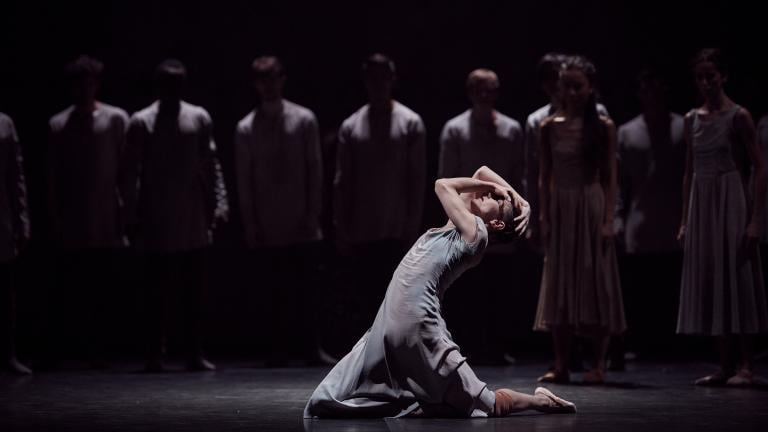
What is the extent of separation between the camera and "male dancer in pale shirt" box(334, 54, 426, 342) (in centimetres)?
754

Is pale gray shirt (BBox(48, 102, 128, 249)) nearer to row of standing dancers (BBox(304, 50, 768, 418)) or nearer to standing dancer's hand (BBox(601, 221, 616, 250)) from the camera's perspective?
row of standing dancers (BBox(304, 50, 768, 418))

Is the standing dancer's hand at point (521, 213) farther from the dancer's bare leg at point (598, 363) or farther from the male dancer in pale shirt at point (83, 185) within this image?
the male dancer in pale shirt at point (83, 185)

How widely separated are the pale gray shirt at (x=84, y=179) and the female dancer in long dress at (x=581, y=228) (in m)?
2.60

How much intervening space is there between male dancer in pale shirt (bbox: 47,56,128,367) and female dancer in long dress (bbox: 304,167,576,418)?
2952 mm

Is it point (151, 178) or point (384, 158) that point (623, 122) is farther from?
point (151, 178)

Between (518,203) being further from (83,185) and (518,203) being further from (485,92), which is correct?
(83,185)

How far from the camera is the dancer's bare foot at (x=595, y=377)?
20.4 ft

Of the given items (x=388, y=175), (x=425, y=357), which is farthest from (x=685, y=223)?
(x=425, y=357)

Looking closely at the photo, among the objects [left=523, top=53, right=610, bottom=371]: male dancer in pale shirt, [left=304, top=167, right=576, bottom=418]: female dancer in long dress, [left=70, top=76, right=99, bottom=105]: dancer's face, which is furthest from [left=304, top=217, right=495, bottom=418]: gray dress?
[left=70, top=76, right=99, bottom=105]: dancer's face

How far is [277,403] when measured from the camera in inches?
210

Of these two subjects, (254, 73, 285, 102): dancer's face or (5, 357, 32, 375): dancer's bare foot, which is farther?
(254, 73, 285, 102): dancer's face

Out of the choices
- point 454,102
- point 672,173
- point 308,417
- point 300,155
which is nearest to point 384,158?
point 300,155

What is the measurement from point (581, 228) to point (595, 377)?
74 cm

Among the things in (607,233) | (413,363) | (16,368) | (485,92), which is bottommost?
(16,368)
